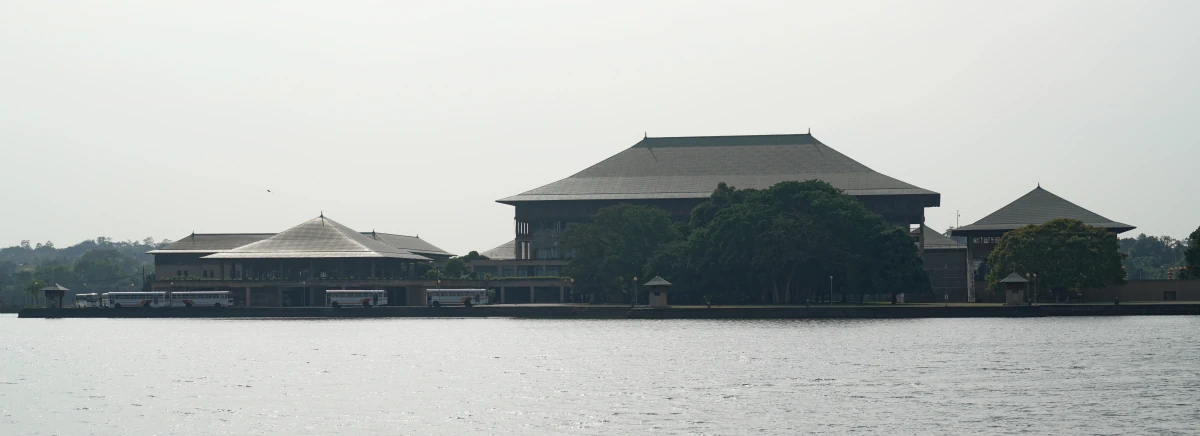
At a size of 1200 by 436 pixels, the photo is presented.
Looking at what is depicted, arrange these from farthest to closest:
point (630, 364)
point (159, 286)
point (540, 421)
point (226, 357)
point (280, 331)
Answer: point (159, 286) < point (280, 331) < point (226, 357) < point (630, 364) < point (540, 421)

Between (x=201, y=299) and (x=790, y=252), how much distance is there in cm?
7192

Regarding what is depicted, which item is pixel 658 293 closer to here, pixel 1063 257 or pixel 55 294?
pixel 1063 257

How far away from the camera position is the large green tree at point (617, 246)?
139125 millimetres

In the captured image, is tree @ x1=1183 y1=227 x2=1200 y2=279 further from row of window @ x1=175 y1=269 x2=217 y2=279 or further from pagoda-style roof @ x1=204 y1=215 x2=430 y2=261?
row of window @ x1=175 y1=269 x2=217 y2=279

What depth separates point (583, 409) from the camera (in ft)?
164

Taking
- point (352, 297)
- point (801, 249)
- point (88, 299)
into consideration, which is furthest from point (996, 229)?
point (88, 299)

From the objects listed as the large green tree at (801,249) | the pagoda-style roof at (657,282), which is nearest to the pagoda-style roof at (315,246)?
the pagoda-style roof at (657,282)

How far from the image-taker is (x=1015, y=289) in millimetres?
119750

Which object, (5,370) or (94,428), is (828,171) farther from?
(94,428)

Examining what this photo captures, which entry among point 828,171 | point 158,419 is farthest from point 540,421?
point 828,171

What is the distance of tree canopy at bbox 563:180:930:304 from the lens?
122562 mm

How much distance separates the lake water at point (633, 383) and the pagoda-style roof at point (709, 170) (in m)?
64.9

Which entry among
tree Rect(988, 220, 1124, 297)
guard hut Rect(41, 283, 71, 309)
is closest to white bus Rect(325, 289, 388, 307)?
guard hut Rect(41, 283, 71, 309)

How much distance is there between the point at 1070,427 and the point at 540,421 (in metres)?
16.4
